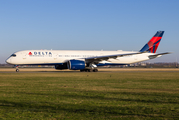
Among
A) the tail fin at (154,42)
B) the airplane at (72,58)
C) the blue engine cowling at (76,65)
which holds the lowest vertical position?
the blue engine cowling at (76,65)

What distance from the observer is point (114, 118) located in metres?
7.09

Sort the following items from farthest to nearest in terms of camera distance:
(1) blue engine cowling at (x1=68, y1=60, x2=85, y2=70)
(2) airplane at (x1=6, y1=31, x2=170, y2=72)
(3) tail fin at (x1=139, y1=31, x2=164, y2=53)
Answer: (3) tail fin at (x1=139, y1=31, x2=164, y2=53) < (2) airplane at (x1=6, y1=31, x2=170, y2=72) < (1) blue engine cowling at (x1=68, y1=60, x2=85, y2=70)

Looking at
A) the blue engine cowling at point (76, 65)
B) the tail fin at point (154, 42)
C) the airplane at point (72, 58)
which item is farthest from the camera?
the tail fin at point (154, 42)

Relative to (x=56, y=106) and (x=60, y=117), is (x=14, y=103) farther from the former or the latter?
(x=60, y=117)

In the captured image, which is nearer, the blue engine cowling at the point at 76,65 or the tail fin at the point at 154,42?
the blue engine cowling at the point at 76,65

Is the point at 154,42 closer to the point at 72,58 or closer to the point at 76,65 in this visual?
the point at 72,58

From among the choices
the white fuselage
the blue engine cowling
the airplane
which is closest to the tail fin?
the airplane

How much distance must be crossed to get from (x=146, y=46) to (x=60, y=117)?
46940 millimetres

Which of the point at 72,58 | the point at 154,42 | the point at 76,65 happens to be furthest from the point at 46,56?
the point at 154,42

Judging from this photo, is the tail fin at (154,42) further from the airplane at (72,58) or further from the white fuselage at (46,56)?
the white fuselage at (46,56)

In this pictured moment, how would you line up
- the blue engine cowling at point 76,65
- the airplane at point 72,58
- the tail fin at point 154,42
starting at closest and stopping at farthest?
1. the blue engine cowling at point 76,65
2. the airplane at point 72,58
3. the tail fin at point 154,42

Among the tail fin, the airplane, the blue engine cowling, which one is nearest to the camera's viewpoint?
the blue engine cowling

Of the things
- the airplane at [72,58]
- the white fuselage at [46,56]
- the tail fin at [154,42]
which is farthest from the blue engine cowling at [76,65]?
the tail fin at [154,42]

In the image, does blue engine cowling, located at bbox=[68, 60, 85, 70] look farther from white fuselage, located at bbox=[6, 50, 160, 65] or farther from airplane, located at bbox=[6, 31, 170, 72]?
white fuselage, located at bbox=[6, 50, 160, 65]
